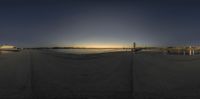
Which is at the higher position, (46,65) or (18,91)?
(46,65)

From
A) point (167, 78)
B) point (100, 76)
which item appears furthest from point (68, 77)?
point (167, 78)

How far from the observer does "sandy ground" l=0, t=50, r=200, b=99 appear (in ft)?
27.2

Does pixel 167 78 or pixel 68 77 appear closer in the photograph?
pixel 167 78

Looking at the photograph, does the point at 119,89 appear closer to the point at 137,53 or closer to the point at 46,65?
the point at 137,53

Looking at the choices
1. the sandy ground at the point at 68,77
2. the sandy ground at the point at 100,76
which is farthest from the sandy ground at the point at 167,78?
the sandy ground at the point at 68,77

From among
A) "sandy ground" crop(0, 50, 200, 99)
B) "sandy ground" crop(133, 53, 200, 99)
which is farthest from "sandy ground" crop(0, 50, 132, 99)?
"sandy ground" crop(133, 53, 200, 99)

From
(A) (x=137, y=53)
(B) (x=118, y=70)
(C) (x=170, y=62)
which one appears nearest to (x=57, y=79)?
(B) (x=118, y=70)

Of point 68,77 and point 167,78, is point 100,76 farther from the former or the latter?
point 167,78

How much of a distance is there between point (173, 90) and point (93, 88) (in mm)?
2088

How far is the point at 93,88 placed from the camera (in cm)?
836

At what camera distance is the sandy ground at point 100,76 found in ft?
27.2

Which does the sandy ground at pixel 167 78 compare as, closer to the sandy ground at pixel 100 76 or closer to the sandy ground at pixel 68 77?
the sandy ground at pixel 100 76

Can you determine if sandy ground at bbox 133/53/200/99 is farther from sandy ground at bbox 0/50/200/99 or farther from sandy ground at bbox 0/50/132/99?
sandy ground at bbox 0/50/132/99

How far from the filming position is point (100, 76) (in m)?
8.41
